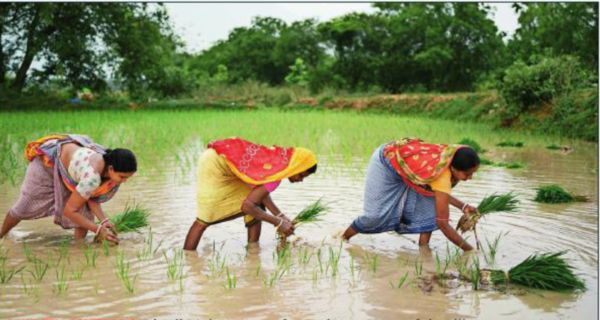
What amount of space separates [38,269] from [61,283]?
1.45 ft

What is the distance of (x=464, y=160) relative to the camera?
4.16 m

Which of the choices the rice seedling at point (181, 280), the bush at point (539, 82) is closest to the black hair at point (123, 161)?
the rice seedling at point (181, 280)

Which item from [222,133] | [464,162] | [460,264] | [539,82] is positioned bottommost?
[460,264]

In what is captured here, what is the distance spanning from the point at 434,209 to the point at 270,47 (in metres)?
33.0

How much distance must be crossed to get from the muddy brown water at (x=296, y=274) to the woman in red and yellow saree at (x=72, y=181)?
0.18 meters

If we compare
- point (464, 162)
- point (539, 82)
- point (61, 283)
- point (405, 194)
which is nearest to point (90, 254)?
point (61, 283)

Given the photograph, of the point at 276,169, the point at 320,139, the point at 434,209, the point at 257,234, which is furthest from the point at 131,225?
the point at 320,139

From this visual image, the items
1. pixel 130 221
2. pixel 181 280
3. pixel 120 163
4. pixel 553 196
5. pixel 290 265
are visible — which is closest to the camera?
pixel 181 280

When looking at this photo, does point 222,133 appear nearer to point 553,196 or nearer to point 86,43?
point 553,196

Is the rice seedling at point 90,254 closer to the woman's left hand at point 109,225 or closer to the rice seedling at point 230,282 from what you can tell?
the woman's left hand at point 109,225

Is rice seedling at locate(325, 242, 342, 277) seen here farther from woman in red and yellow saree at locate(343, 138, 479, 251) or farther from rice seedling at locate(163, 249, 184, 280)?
rice seedling at locate(163, 249, 184, 280)

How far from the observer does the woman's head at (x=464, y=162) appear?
4164mm

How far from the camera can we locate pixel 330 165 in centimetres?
888

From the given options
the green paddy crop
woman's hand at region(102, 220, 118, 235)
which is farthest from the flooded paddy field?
the green paddy crop
